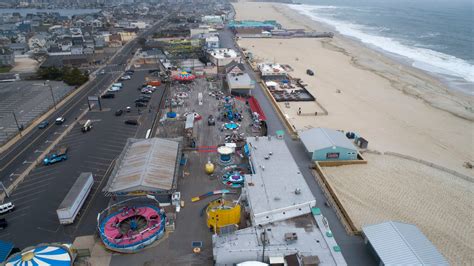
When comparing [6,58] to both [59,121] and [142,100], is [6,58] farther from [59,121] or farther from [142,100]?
[142,100]

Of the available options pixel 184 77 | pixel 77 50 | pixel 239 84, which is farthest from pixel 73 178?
pixel 77 50

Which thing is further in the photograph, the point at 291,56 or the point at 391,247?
the point at 291,56

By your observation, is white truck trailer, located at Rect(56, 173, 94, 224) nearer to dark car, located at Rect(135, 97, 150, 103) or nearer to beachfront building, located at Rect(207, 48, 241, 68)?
dark car, located at Rect(135, 97, 150, 103)

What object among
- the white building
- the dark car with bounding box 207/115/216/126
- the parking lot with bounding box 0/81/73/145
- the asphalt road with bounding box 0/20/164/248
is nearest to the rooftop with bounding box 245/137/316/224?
the dark car with bounding box 207/115/216/126

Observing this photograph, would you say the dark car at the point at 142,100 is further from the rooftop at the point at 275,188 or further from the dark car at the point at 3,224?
the dark car at the point at 3,224

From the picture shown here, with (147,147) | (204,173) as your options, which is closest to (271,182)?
(204,173)

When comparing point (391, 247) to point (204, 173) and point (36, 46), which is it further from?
point (36, 46)
